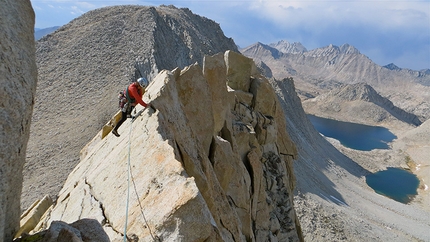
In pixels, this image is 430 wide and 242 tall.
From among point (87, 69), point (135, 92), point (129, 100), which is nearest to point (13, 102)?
point (135, 92)

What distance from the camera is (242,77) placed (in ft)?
68.0

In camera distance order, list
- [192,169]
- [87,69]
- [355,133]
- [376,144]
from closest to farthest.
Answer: [192,169] < [87,69] < [376,144] < [355,133]

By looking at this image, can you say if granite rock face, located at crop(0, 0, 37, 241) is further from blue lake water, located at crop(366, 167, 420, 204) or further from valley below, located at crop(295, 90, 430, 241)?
blue lake water, located at crop(366, 167, 420, 204)

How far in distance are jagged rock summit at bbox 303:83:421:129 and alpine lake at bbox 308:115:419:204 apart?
999cm

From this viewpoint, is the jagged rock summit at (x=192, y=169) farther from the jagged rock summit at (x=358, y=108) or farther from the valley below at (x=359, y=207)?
the jagged rock summit at (x=358, y=108)

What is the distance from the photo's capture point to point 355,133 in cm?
13800

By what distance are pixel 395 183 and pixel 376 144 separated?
47582 millimetres

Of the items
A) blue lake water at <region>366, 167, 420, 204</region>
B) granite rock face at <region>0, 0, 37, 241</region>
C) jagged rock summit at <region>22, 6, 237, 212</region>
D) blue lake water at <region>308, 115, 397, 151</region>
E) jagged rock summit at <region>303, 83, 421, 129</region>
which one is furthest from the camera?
jagged rock summit at <region>303, 83, 421, 129</region>

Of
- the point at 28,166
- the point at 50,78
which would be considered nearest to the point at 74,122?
the point at 28,166

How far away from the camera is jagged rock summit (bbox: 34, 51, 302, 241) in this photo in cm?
648

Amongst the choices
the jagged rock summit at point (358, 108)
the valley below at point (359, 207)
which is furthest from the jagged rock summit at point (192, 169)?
the jagged rock summit at point (358, 108)

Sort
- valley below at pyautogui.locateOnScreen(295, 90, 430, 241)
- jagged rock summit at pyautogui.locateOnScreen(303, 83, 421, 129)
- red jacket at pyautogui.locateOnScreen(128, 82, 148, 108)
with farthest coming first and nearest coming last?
1. jagged rock summit at pyautogui.locateOnScreen(303, 83, 421, 129)
2. valley below at pyautogui.locateOnScreen(295, 90, 430, 241)
3. red jacket at pyautogui.locateOnScreen(128, 82, 148, 108)

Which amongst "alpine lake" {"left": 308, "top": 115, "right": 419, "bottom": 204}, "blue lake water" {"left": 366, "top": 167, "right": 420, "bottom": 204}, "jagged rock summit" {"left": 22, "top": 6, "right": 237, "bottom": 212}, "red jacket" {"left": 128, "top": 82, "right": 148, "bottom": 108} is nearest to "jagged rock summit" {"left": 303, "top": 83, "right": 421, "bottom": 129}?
"alpine lake" {"left": 308, "top": 115, "right": 419, "bottom": 204}

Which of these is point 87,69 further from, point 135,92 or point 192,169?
point 192,169
